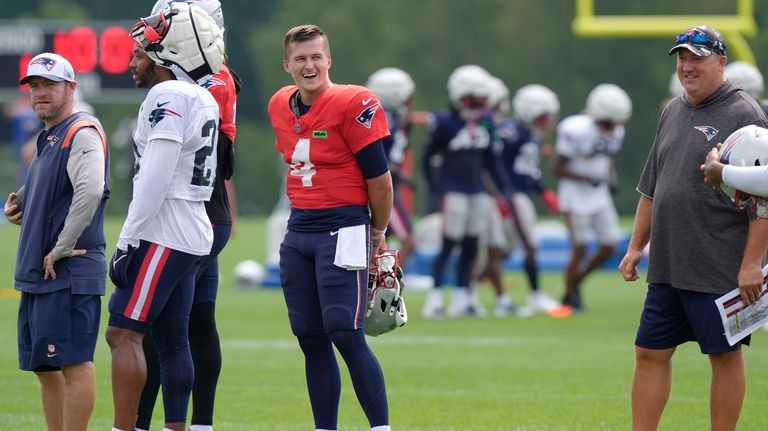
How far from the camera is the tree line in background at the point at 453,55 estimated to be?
4697 cm

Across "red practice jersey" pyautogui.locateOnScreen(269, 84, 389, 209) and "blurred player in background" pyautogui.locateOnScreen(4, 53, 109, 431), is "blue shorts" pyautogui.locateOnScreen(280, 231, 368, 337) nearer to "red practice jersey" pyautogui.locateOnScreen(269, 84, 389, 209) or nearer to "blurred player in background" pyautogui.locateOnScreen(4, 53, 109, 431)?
"red practice jersey" pyautogui.locateOnScreen(269, 84, 389, 209)

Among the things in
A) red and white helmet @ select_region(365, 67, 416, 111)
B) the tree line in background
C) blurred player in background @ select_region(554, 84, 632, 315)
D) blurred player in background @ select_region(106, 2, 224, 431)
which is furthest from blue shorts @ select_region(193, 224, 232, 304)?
the tree line in background

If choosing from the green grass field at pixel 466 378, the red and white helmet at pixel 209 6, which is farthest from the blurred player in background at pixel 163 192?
the green grass field at pixel 466 378

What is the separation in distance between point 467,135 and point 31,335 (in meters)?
7.91

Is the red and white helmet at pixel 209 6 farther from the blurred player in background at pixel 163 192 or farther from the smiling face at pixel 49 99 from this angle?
the smiling face at pixel 49 99

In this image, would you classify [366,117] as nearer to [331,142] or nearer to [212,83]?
[331,142]

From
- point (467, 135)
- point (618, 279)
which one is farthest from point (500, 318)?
point (618, 279)

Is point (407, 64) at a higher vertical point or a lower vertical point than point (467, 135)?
higher

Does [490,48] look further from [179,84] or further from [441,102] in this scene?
[179,84]

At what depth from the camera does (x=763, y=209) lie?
19.7 feet

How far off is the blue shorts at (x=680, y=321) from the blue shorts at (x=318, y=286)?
50.2 inches

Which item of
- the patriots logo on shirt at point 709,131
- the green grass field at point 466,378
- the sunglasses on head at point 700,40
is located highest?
the sunglasses on head at point 700,40

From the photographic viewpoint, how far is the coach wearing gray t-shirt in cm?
615

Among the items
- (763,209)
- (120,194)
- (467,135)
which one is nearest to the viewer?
(763,209)
